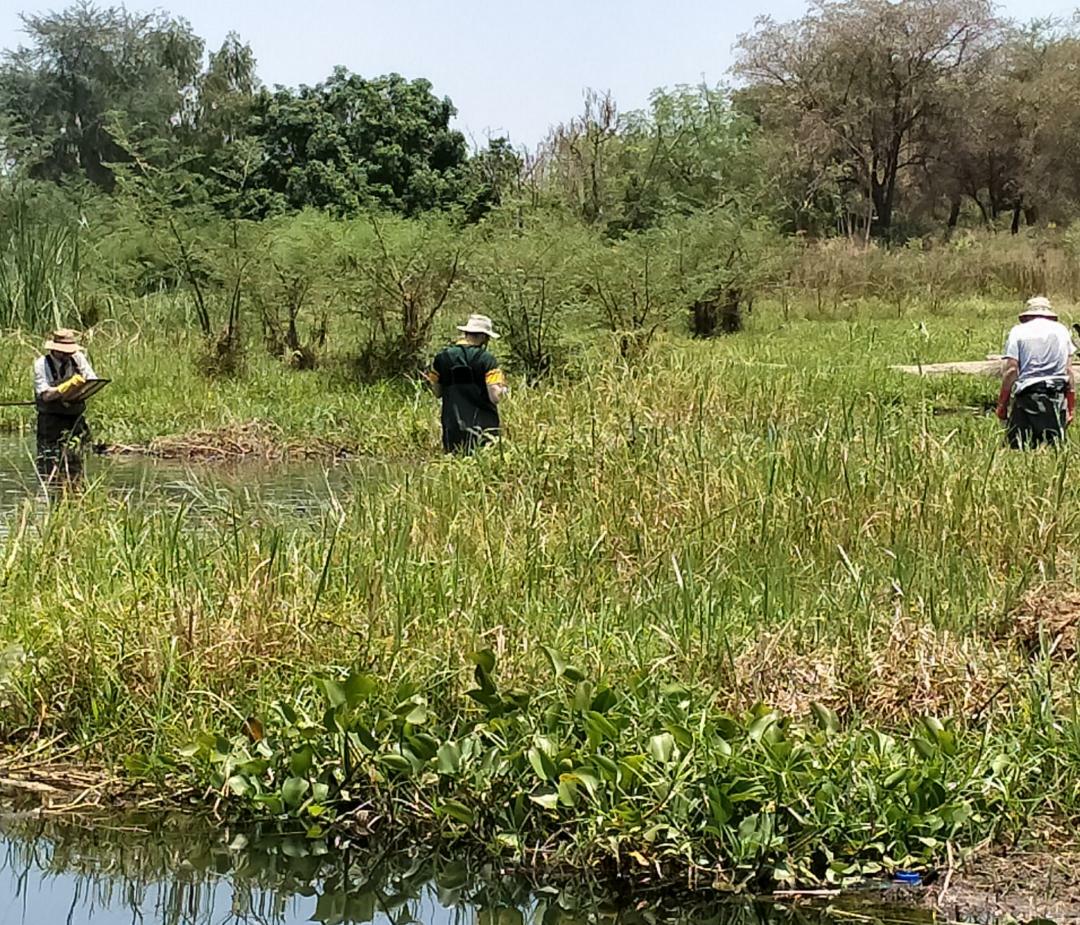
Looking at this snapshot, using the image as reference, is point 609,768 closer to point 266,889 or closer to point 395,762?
point 395,762

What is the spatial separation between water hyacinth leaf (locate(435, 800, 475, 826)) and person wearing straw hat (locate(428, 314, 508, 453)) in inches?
223

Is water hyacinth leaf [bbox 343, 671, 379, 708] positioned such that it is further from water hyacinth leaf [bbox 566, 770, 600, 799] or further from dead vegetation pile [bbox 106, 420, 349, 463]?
dead vegetation pile [bbox 106, 420, 349, 463]

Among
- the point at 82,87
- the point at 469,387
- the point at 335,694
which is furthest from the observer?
the point at 82,87

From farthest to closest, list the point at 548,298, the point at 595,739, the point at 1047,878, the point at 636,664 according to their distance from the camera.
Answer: the point at 548,298
the point at 636,664
the point at 595,739
the point at 1047,878

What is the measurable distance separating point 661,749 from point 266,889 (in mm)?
1252

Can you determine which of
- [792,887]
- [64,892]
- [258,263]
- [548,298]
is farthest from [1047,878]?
[258,263]

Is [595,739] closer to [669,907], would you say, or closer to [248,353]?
[669,907]

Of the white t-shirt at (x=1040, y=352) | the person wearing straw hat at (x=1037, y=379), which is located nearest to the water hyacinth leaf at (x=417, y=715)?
the person wearing straw hat at (x=1037, y=379)

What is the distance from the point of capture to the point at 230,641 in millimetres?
5027

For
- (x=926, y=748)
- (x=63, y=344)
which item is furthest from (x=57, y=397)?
(x=926, y=748)

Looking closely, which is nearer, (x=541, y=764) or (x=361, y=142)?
(x=541, y=764)

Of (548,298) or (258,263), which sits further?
(258,263)

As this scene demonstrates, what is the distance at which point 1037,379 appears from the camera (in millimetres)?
9703

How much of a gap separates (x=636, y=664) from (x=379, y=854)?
1.18 m
